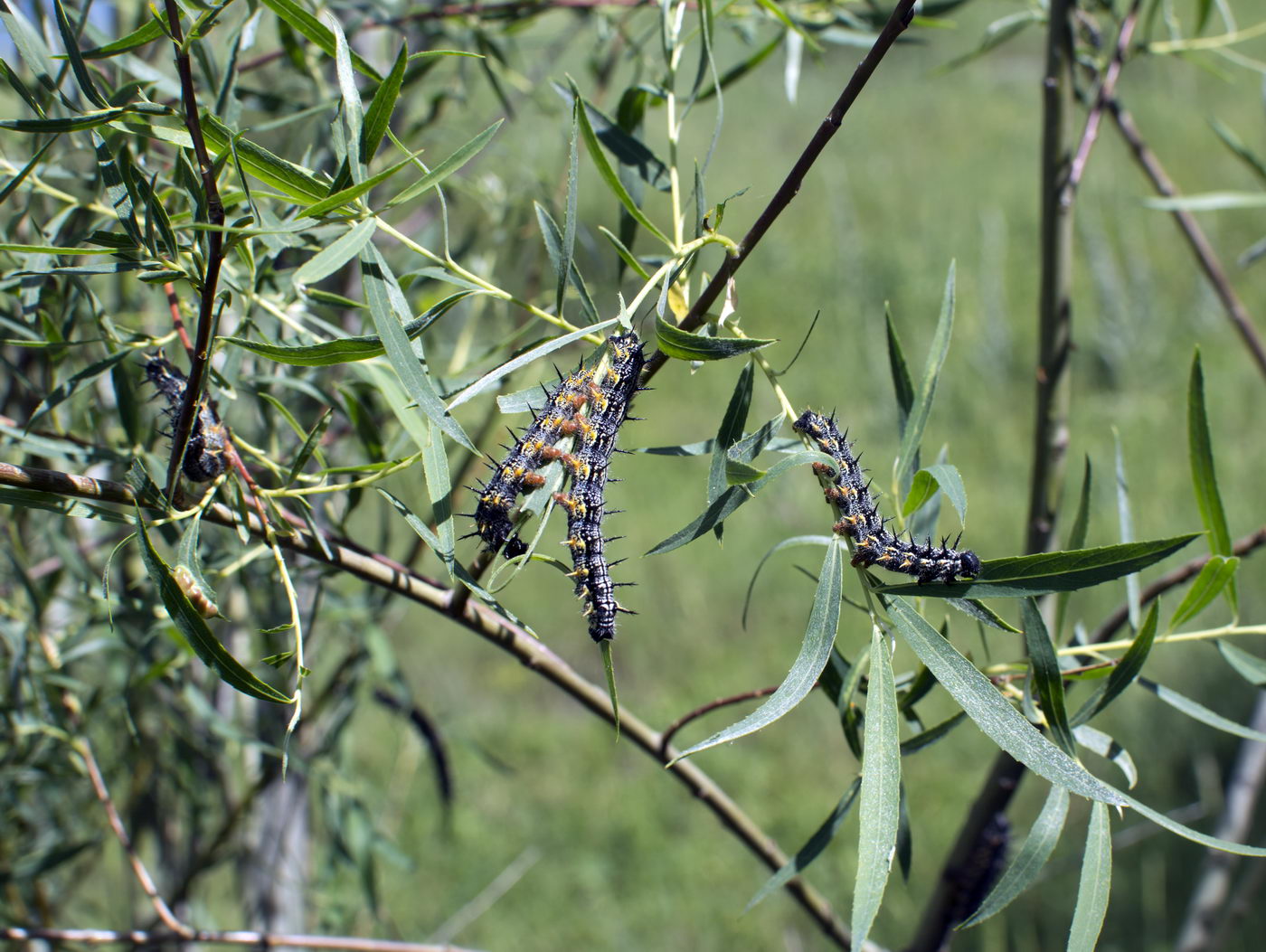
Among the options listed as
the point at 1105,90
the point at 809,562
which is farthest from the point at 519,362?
the point at 809,562

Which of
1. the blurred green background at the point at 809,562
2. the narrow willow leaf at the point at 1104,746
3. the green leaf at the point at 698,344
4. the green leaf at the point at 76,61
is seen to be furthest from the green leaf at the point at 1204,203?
the green leaf at the point at 76,61

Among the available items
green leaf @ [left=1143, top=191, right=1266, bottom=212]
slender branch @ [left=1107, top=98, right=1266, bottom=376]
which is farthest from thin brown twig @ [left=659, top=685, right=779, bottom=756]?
slender branch @ [left=1107, top=98, right=1266, bottom=376]

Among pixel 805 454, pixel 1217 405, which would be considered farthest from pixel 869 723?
pixel 1217 405

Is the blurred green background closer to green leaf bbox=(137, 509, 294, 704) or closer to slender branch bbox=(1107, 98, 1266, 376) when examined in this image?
slender branch bbox=(1107, 98, 1266, 376)

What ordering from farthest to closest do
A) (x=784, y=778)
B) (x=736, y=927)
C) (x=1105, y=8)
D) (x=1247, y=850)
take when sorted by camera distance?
1. (x=784, y=778)
2. (x=736, y=927)
3. (x=1105, y=8)
4. (x=1247, y=850)

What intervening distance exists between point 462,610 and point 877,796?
0.25m

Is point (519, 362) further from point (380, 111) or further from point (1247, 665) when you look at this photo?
point (1247, 665)

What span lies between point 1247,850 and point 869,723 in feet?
0.59

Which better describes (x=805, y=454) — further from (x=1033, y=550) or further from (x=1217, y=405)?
(x=1217, y=405)

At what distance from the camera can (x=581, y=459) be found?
50cm

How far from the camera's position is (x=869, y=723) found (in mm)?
479

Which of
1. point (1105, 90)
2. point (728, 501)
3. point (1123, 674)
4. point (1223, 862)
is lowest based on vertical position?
point (1223, 862)

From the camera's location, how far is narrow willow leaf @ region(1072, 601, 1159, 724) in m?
0.54

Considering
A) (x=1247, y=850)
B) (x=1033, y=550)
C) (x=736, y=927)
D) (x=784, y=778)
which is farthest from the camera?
(x=784, y=778)
